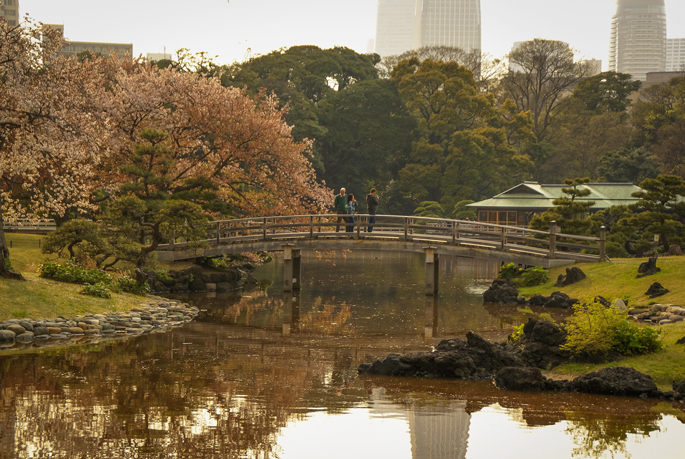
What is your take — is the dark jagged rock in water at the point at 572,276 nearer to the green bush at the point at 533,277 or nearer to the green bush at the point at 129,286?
the green bush at the point at 533,277

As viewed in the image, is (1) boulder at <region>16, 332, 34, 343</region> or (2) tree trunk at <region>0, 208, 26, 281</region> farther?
(2) tree trunk at <region>0, 208, 26, 281</region>

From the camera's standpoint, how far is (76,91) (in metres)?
18.3

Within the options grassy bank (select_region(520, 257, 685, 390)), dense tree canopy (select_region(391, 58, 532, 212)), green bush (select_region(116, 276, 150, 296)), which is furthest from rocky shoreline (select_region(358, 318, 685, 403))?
dense tree canopy (select_region(391, 58, 532, 212))

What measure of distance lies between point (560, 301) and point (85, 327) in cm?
1446

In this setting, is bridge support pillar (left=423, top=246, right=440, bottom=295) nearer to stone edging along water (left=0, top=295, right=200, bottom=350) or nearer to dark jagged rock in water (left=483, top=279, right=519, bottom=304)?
dark jagged rock in water (left=483, top=279, right=519, bottom=304)

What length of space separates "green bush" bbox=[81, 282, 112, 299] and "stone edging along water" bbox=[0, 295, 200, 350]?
82 centimetres

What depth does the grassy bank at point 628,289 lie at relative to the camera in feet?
40.4

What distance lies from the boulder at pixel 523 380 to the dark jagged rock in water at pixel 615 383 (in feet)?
1.58

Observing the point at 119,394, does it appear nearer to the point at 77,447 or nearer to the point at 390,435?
the point at 77,447

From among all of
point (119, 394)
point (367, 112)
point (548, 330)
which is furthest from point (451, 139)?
point (119, 394)

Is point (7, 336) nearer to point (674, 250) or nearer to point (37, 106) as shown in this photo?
point (37, 106)

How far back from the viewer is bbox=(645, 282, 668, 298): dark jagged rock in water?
2081 cm

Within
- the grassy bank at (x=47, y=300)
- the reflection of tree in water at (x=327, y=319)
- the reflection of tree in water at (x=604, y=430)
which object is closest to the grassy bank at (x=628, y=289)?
the reflection of tree in water at (x=604, y=430)

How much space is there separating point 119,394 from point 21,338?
211 inches
